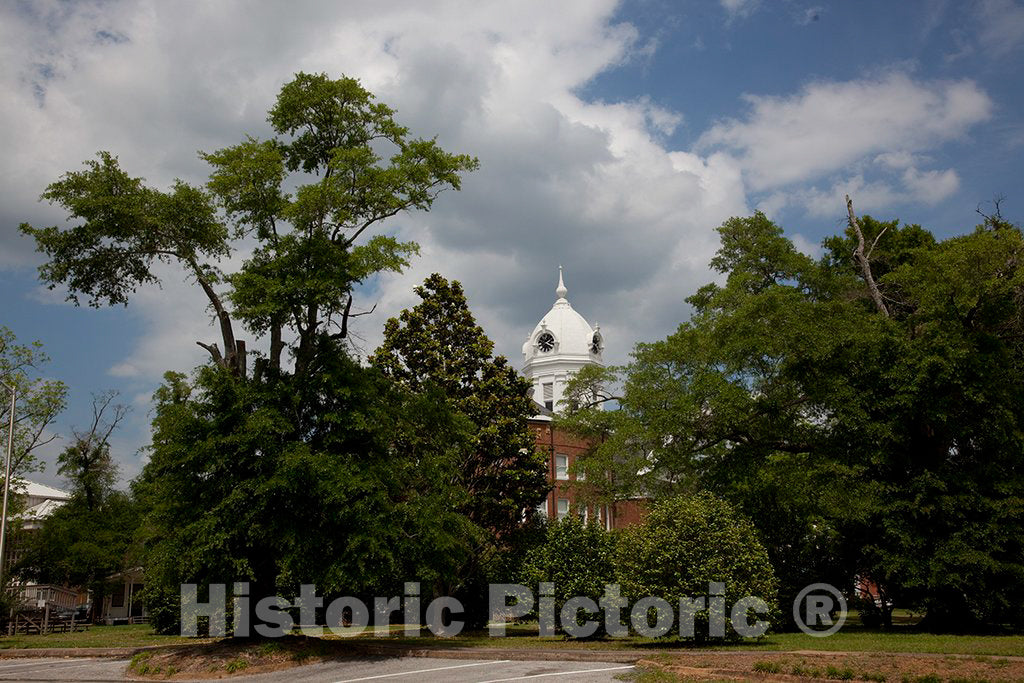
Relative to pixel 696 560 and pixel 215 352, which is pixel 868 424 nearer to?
pixel 696 560

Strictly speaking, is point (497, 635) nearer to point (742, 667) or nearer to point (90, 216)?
point (742, 667)

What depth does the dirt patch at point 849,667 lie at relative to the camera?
48.1 ft

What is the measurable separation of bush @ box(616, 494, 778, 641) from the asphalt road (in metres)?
3.82

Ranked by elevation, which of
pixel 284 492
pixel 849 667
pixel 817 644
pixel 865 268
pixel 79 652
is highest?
pixel 865 268

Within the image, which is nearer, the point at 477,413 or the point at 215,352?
the point at 215,352

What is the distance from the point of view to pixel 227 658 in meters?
20.9

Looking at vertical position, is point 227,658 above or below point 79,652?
above

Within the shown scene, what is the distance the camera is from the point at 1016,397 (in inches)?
1129

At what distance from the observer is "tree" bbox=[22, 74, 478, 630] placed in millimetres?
21500

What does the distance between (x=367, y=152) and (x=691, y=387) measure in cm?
1573

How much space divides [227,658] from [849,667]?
1455 centimetres

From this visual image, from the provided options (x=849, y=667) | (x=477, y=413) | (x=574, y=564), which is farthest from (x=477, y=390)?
(x=849, y=667)

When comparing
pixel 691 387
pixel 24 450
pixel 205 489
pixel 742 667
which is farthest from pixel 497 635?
pixel 24 450

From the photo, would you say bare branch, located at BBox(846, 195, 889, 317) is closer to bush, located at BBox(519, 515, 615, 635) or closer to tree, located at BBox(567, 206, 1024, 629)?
tree, located at BBox(567, 206, 1024, 629)
